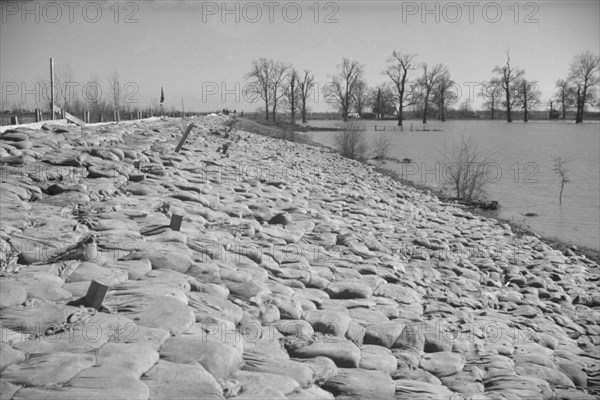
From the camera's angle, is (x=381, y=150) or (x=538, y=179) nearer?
(x=538, y=179)

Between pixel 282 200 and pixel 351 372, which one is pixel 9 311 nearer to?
pixel 351 372

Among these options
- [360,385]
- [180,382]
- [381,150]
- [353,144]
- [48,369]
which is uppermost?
[353,144]

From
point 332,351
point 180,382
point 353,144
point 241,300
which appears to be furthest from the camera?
point 353,144

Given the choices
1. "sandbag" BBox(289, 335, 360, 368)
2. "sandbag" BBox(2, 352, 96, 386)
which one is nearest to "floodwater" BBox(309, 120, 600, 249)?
"sandbag" BBox(289, 335, 360, 368)

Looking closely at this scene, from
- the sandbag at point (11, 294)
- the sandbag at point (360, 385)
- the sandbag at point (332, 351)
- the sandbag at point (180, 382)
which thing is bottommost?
the sandbag at point (360, 385)

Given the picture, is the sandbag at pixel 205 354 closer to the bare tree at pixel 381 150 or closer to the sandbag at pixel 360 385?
the sandbag at pixel 360 385

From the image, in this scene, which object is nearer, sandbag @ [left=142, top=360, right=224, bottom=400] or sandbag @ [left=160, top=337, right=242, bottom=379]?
sandbag @ [left=142, top=360, right=224, bottom=400]

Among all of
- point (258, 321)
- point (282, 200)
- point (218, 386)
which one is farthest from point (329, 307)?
point (282, 200)

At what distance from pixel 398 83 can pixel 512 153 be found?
37401 millimetres

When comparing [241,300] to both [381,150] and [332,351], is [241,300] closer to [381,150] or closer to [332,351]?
[332,351]

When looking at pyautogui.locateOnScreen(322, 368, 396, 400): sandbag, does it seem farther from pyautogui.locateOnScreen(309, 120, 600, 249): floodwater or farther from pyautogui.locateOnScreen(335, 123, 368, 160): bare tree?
pyautogui.locateOnScreen(335, 123, 368, 160): bare tree

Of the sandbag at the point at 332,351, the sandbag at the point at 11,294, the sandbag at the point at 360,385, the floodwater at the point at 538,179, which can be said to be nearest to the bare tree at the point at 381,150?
the floodwater at the point at 538,179

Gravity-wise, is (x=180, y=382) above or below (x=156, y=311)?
below

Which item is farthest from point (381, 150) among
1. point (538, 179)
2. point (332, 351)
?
point (332, 351)
